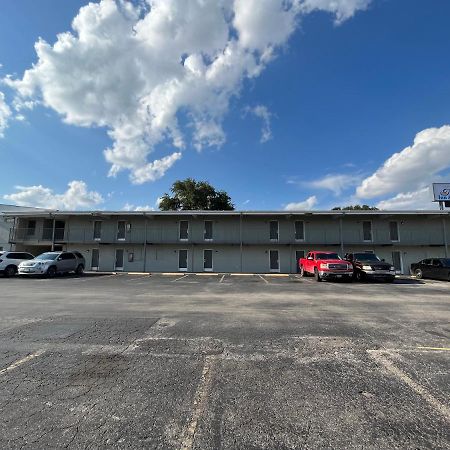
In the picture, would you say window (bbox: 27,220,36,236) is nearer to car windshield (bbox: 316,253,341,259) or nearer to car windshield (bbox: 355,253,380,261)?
car windshield (bbox: 316,253,341,259)

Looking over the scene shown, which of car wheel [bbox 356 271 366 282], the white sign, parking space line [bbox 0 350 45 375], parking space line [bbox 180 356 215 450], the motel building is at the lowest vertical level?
parking space line [bbox 180 356 215 450]

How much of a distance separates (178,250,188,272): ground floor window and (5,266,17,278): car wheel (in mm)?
12183

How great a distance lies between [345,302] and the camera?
969 centimetres

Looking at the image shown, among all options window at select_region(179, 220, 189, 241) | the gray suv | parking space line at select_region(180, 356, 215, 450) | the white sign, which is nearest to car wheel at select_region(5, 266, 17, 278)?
the gray suv

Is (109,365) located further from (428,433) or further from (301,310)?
(301,310)

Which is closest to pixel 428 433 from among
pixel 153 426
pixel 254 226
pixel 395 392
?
pixel 395 392

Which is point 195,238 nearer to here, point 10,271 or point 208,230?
point 208,230

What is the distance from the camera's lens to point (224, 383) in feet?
11.5

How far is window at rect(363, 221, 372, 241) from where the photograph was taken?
2624 cm

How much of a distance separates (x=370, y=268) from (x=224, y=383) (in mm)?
15819

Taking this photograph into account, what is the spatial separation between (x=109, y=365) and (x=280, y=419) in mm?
2466

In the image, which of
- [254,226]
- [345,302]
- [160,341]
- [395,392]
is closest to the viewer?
[395,392]

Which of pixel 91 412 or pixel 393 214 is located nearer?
pixel 91 412

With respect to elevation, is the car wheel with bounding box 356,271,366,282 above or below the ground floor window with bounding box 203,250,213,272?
below
